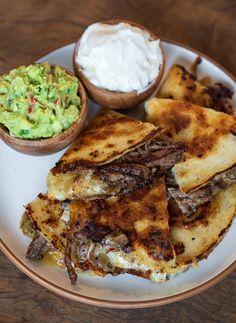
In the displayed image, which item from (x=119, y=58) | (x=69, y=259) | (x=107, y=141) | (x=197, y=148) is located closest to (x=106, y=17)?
(x=119, y=58)

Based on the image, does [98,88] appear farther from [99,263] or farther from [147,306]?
[147,306]

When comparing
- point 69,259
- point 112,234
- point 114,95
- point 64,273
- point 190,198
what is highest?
point 114,95

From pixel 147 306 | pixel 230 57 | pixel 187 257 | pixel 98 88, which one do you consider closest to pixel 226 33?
pixel 230 57

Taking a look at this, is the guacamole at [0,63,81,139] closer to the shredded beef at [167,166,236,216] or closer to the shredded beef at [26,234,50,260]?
the shredded beef at [26,234,50,260]

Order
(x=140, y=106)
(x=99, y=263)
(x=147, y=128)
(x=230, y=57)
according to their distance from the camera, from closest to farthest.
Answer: (x=99, y=263)
(x=147, y=128)
(x=140, y=106)
(x=230, y=57)

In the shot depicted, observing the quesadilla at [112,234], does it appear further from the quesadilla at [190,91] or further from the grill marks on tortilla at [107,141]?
the quesadilla at [190,91]

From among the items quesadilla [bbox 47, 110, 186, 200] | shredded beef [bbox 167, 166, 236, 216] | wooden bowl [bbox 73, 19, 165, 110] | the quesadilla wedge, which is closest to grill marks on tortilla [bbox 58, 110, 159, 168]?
quesadilla [bbox 47, 110, 186, 200]

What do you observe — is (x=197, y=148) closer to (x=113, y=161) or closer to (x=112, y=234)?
(x=113, y=161)

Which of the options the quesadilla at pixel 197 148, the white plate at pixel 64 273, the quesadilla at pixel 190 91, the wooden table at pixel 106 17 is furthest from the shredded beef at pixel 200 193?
the wooden table at pixel 106 17
